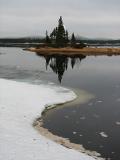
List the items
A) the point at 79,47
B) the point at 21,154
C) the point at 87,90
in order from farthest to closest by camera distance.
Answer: the point at 79,47 < the point at 87,90 < the point at 21,154

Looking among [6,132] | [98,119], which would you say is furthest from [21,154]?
[98,119]

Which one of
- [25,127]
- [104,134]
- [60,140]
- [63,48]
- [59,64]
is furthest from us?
[63,48]

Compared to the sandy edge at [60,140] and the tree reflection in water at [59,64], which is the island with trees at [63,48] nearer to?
the tree reflection in water at [59,64]

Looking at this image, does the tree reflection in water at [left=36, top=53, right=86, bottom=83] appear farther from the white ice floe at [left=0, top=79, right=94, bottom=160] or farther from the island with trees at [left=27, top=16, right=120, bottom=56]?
the island with trees at [left=27, top=16, right=120, bottom=56]

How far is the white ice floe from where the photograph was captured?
39.3 feet

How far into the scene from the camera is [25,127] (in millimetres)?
15484

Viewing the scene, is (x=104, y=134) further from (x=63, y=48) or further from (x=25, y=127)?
(x=63, y=48)

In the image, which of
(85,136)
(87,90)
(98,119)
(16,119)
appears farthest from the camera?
(87,90)

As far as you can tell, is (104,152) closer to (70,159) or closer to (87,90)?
(70,159)

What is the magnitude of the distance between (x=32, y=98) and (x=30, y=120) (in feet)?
16.5

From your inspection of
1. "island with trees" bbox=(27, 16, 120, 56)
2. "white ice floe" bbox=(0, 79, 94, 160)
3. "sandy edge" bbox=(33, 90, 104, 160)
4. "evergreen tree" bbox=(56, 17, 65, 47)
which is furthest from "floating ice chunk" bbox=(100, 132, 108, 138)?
"evergreen tree" bbox=(56, 17, 65, 47)

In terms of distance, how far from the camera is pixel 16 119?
16.5m

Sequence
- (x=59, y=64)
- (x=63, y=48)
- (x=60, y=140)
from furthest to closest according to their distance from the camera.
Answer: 1. (x=63, y=48)
2. (x=59, y=64)
3. (x=60, y=140)

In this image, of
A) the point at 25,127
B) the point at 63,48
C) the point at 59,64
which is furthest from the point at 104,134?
the point at 63,48
